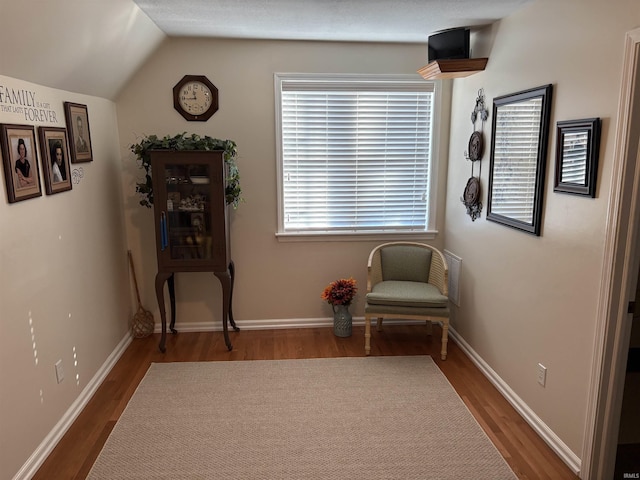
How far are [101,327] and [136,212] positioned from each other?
1.04m

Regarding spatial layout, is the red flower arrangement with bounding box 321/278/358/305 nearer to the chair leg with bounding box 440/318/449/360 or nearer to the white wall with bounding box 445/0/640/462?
the chair leg with bounding box 440/318/449/360

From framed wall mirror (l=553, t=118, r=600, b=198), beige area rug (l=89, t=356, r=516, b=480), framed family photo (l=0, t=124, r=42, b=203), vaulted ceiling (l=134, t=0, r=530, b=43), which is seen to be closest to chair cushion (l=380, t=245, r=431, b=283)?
beige area rug (l=89, t=356, r=516, b=480)

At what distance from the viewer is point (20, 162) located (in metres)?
→ 2.23

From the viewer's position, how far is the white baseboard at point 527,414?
2.32 meters

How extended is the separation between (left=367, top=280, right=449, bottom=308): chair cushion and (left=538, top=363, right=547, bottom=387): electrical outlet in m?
0.93

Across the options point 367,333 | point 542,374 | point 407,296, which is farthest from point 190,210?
point 542,374

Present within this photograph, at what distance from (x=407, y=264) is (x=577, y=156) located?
1.88 meters

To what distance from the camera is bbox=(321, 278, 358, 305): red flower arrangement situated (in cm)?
385

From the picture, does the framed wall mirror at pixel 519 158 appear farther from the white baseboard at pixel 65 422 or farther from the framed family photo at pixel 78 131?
the white baseboard at pixel 65 422

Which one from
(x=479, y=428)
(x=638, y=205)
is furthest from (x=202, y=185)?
(x=638, y=205)

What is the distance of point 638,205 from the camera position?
191 centimetres

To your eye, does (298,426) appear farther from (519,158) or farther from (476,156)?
(476,156)

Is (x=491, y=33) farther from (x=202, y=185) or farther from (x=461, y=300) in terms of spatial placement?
(x=202, y=185)

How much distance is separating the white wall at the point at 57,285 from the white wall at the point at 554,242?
Result: 278 cm
